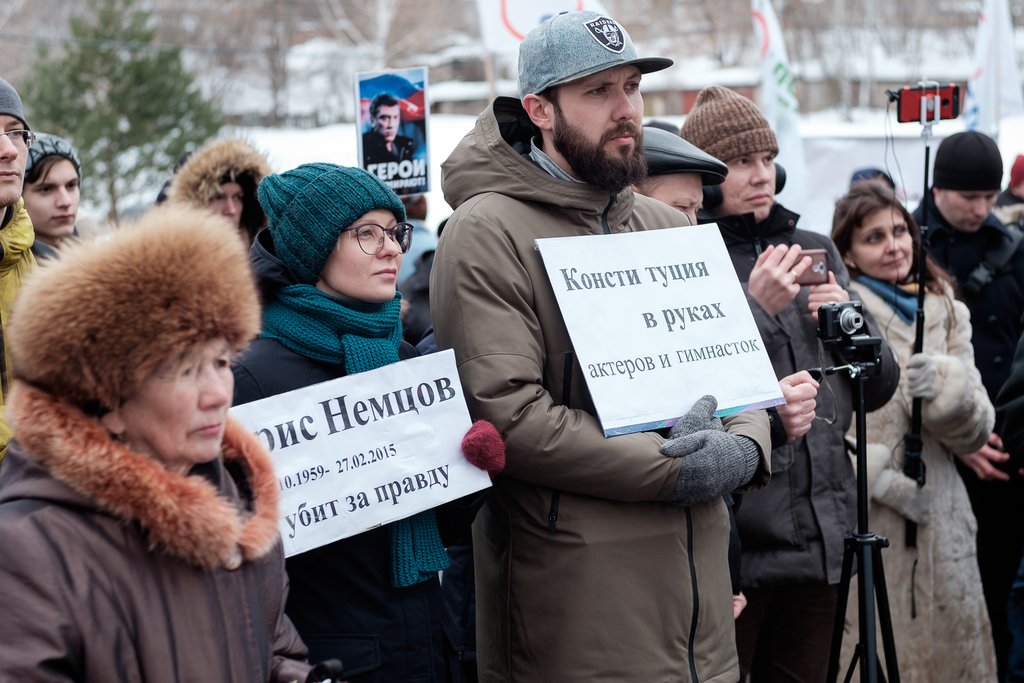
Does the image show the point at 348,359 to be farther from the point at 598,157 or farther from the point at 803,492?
the point at 803,492

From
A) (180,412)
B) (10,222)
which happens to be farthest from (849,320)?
(10,222)

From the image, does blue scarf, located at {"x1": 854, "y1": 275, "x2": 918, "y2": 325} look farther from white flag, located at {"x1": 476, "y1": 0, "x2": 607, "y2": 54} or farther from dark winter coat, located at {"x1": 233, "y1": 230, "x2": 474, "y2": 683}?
white flag, located at {"x1": 476, "y1": 0, "x2": 607, "y2": 54}

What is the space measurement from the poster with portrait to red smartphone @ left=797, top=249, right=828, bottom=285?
2.02 m

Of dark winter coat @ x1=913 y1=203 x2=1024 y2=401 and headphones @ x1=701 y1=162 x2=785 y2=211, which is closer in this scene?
headphones @ x1=701 y1=162 x2=785 y2=211

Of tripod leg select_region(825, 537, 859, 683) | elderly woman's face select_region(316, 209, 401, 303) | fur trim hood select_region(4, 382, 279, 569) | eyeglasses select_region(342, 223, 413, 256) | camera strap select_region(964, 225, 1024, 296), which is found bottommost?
tripod leg select_region(825, 537, 859, 683)

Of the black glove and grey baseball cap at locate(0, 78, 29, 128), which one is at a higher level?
grey baseball cap at locate(0, 78, 29, 128)

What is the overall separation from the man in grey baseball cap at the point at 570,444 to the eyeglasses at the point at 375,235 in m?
0.12

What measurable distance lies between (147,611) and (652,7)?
40.5 metres

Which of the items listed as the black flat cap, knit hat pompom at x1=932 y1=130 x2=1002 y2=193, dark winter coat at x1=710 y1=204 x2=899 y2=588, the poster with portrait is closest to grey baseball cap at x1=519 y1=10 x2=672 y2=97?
the black flat cap

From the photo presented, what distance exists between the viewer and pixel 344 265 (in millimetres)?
2820

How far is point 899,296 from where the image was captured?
15.0 feet

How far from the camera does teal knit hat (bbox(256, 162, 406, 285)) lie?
2805 mm

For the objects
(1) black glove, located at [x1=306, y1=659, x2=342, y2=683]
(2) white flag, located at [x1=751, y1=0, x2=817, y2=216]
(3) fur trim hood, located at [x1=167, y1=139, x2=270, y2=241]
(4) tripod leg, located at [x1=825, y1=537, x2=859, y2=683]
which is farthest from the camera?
(2) white flag, located at [x1=751, y1=0, x2=817, y2=216]

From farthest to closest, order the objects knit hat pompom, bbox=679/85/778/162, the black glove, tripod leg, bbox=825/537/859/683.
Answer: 1. knit hat pompom, bbox=679/85/778/162
2. tripod leg, bbox=825/537/859/683
3. the black glove
